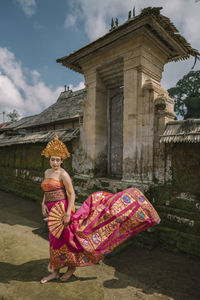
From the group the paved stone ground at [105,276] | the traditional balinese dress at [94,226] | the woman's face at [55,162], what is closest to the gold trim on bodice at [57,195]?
the traditional balinese dress at [94,226]

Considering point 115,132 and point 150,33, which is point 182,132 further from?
point 150,33

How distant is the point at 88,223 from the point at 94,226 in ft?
0.32

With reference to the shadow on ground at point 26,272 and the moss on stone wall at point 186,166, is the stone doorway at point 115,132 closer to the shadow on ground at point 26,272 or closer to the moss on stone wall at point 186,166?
the moss on stone wall at point 186,166

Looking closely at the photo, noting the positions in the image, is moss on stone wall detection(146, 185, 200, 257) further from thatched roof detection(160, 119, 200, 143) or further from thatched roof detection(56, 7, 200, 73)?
thatched roof detection(56, 7, 200, 73)

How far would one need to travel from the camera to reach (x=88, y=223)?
8.33 feet

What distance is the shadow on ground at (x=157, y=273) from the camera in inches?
103

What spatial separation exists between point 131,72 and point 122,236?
3.86 m

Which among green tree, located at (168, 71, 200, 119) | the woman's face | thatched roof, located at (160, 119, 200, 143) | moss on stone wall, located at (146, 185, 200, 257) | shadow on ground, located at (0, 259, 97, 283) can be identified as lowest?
shadow on ground, located at (0, 259, 97, 283)

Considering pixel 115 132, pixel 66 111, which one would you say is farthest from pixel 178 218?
pixel 66 111

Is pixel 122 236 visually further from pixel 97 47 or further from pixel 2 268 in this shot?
pixel 97 47

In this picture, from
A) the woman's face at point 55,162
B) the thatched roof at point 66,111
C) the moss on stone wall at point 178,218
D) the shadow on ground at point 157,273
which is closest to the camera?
the shadow on ground at point 157,273

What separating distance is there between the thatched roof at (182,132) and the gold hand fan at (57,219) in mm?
2486

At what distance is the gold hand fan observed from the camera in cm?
252

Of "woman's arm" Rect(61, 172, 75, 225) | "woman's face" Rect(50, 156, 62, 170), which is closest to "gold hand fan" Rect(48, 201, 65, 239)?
"woman's arm" Rect(61, 172, 75, 225)
